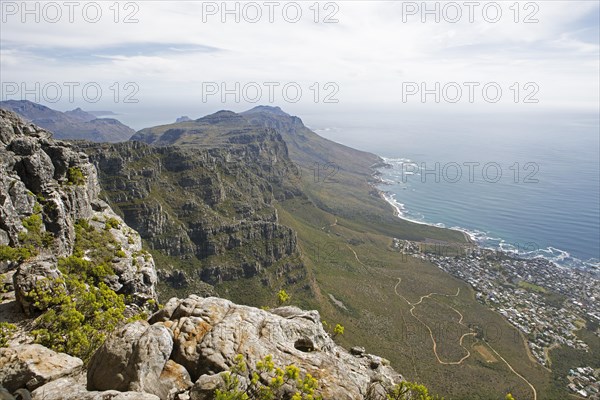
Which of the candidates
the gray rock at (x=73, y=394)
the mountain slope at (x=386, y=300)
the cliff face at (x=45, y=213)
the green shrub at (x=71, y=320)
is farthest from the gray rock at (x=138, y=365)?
the mountain slope at (x=386, y=300)

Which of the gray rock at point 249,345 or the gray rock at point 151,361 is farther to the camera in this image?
the gray rock at point 249,345

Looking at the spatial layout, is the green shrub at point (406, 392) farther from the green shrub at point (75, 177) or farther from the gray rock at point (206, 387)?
the green shrub at point (75, 177)

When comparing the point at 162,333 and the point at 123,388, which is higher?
the point at 162,333

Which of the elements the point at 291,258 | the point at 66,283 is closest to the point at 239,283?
the point at 291,258

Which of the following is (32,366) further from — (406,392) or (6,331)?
(406,392)

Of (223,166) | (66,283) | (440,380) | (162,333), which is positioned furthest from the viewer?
(223,166)

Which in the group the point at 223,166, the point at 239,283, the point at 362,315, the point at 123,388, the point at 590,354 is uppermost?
the point at 223,166

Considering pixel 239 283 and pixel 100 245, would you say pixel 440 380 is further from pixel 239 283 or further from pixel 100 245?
pixel 100 245
